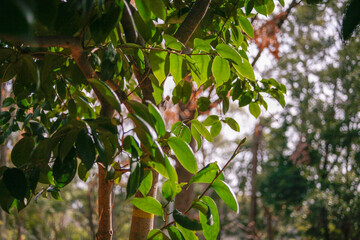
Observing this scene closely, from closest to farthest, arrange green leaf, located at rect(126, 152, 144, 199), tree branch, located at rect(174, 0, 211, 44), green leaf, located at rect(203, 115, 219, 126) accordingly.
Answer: green leaf, located at rect(126, 152, 144, 199), tree branch, located at rect(174, 0, 211, 44), green leaf, located at rect(203, 115, 219, 126)

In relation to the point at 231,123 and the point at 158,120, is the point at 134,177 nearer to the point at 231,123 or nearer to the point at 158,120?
the point at 158,120

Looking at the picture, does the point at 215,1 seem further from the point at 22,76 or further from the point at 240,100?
the point at 22,76

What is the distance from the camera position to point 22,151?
1.66 ft

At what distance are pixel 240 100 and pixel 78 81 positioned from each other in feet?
1.14

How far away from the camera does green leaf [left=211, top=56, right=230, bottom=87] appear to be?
50 cm

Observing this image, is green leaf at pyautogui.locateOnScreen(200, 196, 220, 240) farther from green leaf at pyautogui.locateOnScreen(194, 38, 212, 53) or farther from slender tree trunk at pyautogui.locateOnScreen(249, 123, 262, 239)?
slender tree trunk at pyautogui.locateOnScreen(249, 123, 262, 239)

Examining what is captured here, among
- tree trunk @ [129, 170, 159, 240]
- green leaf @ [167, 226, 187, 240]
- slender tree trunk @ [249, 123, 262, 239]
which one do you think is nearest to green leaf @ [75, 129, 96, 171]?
green leaf @ [167, 226, 187, 240]

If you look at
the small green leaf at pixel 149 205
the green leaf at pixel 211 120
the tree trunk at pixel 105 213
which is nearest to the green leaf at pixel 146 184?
the small green leaf at pixel 149 205

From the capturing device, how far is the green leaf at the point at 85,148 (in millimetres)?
378

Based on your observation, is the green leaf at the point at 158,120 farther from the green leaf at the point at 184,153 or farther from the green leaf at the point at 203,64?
the green leaf at the point at 203,64

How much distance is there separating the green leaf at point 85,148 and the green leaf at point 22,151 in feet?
0.54

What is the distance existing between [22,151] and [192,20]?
0.38 metres

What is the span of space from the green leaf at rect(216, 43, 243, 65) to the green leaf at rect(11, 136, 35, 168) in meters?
0.34

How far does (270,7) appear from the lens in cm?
67
